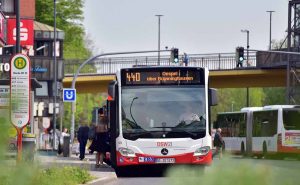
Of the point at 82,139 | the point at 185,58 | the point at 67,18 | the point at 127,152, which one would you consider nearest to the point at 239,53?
the point at 185,58

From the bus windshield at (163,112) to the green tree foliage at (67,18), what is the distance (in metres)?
67.5

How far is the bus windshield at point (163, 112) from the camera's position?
85.6 feet

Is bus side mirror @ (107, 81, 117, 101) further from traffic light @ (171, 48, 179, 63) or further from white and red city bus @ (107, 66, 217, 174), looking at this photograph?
traffic light @ (171, 48, 179, 63)

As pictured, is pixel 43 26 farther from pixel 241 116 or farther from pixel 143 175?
pixel 143 175

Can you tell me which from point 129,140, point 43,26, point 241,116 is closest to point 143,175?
point 129,140

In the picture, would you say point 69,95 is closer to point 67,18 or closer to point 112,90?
point 112,90

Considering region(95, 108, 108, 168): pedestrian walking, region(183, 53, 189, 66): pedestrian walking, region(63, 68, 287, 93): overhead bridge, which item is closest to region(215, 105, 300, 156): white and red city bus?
region(183, 53, 189, 66): pedestrian walking

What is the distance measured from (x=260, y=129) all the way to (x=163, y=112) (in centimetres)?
2894

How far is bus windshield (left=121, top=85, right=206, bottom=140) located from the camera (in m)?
26.1

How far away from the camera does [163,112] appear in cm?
2619

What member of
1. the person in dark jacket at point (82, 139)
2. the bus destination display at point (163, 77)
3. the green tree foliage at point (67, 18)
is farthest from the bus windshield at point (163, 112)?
the green tree foliage at point (67, 18)

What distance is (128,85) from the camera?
2662 cm

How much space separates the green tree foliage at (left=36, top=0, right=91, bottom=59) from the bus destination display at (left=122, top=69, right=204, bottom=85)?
2638 inches

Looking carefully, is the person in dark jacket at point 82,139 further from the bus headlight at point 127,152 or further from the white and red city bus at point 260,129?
the bus headlight at point 127,152
